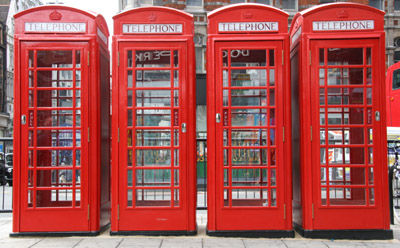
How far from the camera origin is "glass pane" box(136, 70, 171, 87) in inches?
220

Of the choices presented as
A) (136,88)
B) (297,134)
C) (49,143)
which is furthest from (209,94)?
(49,143)

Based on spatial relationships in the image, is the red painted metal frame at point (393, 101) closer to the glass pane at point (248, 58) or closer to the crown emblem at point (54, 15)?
the glass pane at point (248, 58)

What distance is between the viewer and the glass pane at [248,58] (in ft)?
18.1

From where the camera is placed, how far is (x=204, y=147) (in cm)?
806

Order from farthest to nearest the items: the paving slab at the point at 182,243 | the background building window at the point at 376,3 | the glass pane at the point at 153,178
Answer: the background building window at the point at 376,3 → the glass pane at the point at 153,178 → the paving slab at the point at 182,243

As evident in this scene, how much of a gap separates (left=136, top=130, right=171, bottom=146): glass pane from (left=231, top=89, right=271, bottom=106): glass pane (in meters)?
0.99

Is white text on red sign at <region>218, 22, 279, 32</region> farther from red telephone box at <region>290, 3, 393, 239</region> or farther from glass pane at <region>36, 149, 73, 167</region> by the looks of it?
glass pane at <region>36, 149, 73, 167</region>

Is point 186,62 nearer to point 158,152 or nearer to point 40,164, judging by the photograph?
point 158,152

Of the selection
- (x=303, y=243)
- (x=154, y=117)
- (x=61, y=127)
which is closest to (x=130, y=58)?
(x=154, y=117)

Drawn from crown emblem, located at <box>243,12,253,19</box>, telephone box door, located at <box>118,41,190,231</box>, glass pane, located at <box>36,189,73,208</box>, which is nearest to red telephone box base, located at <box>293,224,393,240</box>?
telephone box door, located at <box>118,41,190,231</box>

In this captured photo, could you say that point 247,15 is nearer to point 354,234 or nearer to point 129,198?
point 129,198

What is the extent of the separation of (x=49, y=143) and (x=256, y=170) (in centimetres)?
296

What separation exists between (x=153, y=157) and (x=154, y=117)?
0.54m

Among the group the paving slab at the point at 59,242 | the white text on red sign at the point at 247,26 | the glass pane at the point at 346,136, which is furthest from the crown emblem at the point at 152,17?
the paving slab at the point at 59,242
